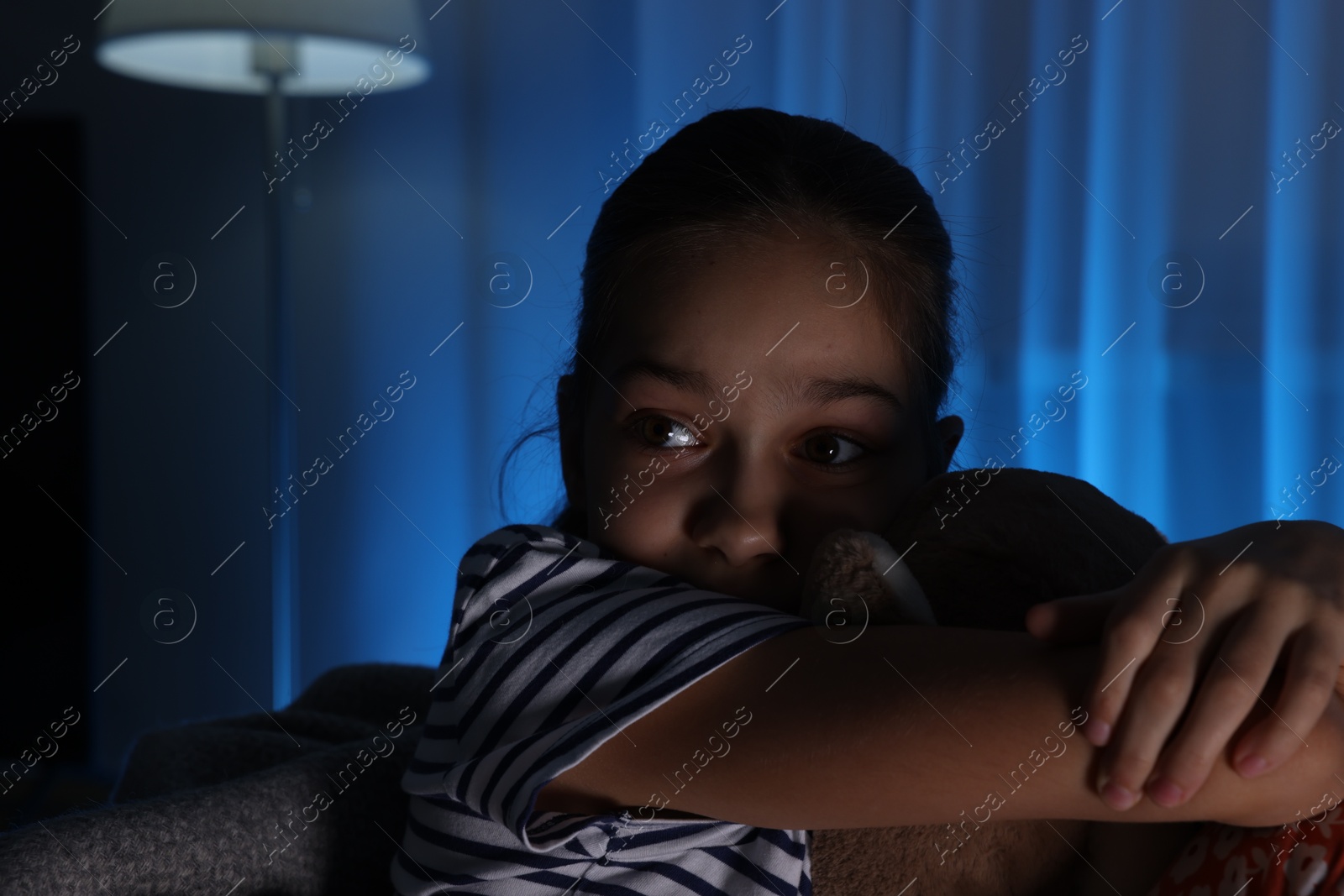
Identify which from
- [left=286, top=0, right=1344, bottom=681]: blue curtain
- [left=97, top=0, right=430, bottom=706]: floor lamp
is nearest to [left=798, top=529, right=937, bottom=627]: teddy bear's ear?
[left=286, top=0, right=1344, bottom=681]: blue curtain

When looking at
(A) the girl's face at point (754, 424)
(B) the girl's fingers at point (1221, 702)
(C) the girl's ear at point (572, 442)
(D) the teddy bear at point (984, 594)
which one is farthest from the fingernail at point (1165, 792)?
(C) the girl's ear at point (572, 442)

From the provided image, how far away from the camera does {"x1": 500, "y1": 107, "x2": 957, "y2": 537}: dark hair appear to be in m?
0.79

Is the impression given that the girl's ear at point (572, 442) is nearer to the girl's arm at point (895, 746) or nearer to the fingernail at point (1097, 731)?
the girl's arm at point (895, 746)

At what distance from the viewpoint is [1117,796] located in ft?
1.41

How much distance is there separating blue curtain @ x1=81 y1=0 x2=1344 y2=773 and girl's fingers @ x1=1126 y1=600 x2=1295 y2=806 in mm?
1498

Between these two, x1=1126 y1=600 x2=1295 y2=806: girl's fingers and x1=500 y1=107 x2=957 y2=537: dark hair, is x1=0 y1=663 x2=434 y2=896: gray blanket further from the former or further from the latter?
x1=1126 y1=600 x2=1295 y2=806: girl's fingers

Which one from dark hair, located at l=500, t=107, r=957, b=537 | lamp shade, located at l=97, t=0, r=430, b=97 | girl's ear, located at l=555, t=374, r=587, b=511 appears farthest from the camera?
lamp shade, located at l=97, t=0, r=430, b=97

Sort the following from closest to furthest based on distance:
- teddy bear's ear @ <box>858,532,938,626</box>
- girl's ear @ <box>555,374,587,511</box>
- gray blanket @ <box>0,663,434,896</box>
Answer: teddy bear's ear @ <box>858,532,938,626</box> < gray blanket @ <box>0,663,434,896</box> < girl's ear @ <box>555,374,587,511</box>

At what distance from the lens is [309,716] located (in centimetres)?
102

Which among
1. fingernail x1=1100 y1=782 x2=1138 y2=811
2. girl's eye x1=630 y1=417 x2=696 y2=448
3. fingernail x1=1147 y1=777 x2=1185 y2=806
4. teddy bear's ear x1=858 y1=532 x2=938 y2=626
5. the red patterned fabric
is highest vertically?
girl's eye x1=630 y1=417 x2=696 y2=448

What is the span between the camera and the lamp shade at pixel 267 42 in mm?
1854

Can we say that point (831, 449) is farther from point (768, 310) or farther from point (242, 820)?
point (242, 820)

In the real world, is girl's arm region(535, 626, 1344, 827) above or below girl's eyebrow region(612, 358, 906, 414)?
below

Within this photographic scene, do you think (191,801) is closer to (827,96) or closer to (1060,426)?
(1060,426)
